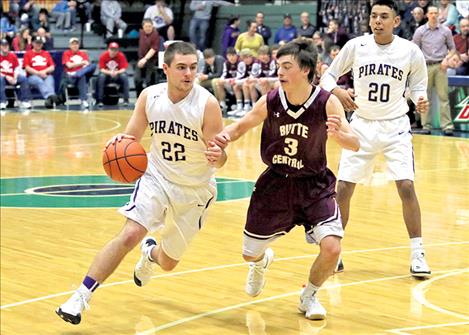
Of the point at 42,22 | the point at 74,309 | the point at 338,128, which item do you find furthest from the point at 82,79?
the point at 338,128

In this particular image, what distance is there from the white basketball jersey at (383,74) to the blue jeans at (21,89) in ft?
55.1

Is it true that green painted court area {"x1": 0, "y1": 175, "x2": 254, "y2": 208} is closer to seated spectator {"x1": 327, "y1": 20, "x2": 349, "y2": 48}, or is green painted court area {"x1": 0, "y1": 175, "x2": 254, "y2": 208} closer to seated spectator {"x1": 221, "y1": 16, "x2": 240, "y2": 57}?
seated spectator {"x1": 327, "y1": 20, "x2": 349, "y2": 48}

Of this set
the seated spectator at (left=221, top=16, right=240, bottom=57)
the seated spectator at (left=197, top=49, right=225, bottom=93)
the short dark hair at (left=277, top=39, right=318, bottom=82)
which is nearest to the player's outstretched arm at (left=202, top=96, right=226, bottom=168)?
the short dark hair at (left=277, top=39, right=318, bottom=82)

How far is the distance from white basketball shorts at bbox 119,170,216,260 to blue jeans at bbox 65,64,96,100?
1794 cm

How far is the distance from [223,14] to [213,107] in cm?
2168

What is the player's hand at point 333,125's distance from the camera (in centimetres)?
653

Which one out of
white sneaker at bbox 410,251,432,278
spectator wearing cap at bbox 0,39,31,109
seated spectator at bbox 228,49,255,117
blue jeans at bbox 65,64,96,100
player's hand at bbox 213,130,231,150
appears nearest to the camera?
player's hand at bbox 213,130,231,150

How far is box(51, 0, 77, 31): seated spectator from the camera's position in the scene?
28.6 meters

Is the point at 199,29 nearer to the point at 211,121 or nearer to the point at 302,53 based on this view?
the point at 211,121

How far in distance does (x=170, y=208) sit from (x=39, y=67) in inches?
711

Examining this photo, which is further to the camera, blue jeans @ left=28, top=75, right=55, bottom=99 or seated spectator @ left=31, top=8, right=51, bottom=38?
seated spectator @ left=31, top=8, right=51, bottom=38

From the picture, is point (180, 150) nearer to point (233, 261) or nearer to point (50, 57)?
point (233, 261)

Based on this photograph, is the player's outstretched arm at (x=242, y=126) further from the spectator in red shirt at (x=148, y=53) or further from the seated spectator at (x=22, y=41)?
the seated spectator at (x=22, y=41)

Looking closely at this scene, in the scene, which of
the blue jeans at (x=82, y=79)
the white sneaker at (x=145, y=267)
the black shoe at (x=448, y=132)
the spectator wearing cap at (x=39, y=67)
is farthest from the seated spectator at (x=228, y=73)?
the white sneaker at (x=145, y=267)
